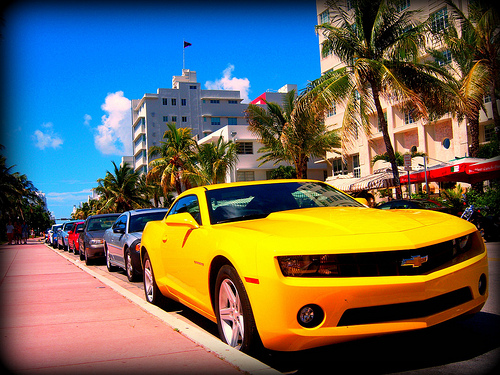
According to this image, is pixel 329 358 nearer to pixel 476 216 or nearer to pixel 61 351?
pixel 61 351

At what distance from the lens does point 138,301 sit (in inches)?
268

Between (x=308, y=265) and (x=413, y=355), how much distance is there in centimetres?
136

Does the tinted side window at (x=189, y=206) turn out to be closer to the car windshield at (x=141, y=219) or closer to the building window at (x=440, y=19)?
the car windshield at (x=141, y=219)

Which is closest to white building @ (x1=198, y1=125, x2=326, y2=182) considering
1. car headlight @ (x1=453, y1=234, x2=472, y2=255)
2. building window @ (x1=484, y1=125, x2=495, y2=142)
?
building window @ (x1=484, y1=125, x2=495, y2=142)

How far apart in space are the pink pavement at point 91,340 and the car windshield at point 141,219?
2.54 m

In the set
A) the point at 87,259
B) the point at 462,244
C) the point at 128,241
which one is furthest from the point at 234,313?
the point at 87,259

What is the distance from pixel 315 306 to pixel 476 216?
1288 cm

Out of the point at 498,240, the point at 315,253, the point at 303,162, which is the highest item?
the point at 303,162

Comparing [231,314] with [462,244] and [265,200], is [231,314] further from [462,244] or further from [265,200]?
[462,244]

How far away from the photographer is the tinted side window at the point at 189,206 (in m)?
5.34

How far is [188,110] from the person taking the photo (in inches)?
3189

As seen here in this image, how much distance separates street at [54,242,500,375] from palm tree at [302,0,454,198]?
13.9m

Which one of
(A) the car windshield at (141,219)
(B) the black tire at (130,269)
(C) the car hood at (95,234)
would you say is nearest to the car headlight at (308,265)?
(B) the black tire at (130,269)

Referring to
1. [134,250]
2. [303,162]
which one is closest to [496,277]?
[134,250]
